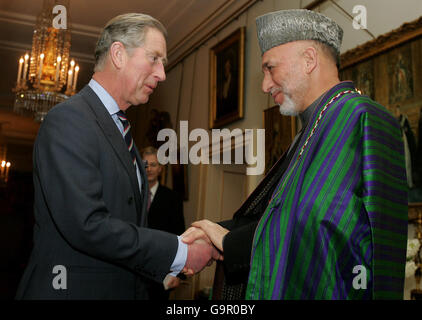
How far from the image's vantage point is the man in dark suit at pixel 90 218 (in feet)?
5.73

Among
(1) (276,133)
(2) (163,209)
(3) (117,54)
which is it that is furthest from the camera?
(2) (163,209)

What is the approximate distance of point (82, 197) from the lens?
174 cm

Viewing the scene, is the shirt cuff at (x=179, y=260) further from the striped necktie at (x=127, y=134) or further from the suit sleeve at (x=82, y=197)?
the striped necktie at (x=127, y=134)

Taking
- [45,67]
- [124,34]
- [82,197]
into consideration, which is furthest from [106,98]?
[45,67]

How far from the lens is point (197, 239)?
234cm

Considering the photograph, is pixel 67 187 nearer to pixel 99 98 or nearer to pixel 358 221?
pixel 99 98

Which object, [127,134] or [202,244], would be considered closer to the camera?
[127,134]

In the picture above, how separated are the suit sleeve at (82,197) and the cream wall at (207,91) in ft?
9.09

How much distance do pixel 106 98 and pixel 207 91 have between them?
4.85m

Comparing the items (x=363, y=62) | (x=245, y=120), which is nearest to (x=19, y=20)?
(x=245, y=120)

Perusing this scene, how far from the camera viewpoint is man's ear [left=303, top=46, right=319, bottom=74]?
219 centimetres
